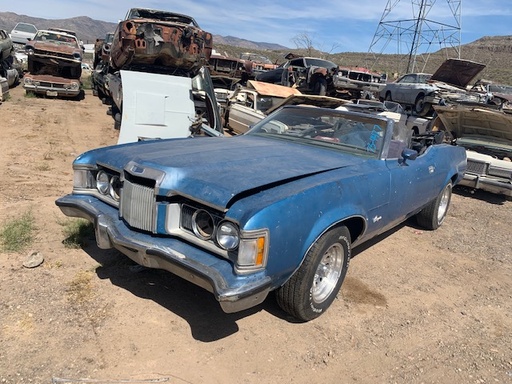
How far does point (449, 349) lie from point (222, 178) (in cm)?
209

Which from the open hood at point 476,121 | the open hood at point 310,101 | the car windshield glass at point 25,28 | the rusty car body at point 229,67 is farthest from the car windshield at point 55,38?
the open hood at point 476,121

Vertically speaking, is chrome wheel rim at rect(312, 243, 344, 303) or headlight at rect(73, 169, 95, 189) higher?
headlight at rect(73, 169, 95, 189)

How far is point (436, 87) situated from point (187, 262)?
16.0 meters

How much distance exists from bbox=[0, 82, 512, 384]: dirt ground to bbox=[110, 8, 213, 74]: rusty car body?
17.0 feet

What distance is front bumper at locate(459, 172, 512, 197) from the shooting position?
749 centimetres

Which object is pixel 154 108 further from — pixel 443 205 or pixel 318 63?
pixel 318 63

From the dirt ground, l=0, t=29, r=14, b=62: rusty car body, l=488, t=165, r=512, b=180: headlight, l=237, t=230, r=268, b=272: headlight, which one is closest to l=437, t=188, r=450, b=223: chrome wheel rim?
the dirt ground

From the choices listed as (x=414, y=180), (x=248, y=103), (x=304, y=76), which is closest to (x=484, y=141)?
(x=414, y=180)

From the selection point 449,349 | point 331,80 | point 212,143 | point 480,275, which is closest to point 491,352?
point 449,349

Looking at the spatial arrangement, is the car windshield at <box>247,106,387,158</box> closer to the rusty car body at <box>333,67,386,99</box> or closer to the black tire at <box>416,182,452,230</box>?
the black tire at <box>416,182,452,230</box>

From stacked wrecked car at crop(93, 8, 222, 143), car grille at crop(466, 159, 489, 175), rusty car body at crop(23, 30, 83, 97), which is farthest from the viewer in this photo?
rusty car body at crop(23, 30, 83, 97)

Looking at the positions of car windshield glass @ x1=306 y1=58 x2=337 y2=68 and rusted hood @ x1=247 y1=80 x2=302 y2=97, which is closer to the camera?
rusted hood @ x1=247 y1=80 x2=302 y2=97

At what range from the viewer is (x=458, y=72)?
17.2 meters

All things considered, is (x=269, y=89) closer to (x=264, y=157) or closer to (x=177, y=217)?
(x=264, y=157)
